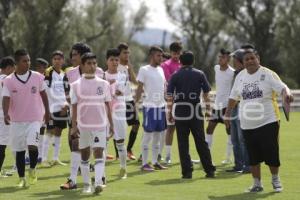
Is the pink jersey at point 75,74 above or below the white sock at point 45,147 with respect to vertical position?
above

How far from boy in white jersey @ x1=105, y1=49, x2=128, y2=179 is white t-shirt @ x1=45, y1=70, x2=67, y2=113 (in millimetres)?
1672

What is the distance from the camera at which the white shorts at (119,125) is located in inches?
504

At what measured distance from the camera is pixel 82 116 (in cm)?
1077

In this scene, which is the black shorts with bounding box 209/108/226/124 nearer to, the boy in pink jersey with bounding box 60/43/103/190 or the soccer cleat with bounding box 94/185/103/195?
the boy in pink jersey with bounding box 60/43/103/190

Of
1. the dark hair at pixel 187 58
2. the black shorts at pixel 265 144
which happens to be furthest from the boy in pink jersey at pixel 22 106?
the black shorts at pixel 265 144

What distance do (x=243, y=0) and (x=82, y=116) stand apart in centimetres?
4854

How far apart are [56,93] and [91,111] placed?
4.62 m

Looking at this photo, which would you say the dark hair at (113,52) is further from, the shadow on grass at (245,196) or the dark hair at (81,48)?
the shadow on grass at (245,196)

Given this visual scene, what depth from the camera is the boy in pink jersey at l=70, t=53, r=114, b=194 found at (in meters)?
10.7

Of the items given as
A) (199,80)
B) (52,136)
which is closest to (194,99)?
(199,80)

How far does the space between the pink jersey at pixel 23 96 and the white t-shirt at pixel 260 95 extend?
131 inches

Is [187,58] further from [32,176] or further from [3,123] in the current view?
[3,123]

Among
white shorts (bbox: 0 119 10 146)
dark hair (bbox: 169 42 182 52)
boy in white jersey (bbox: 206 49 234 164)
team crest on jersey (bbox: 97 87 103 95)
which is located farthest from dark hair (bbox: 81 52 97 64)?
dark hair (bbox: 169 42 182 52)

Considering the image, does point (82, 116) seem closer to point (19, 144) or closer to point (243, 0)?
point (19, 144)
